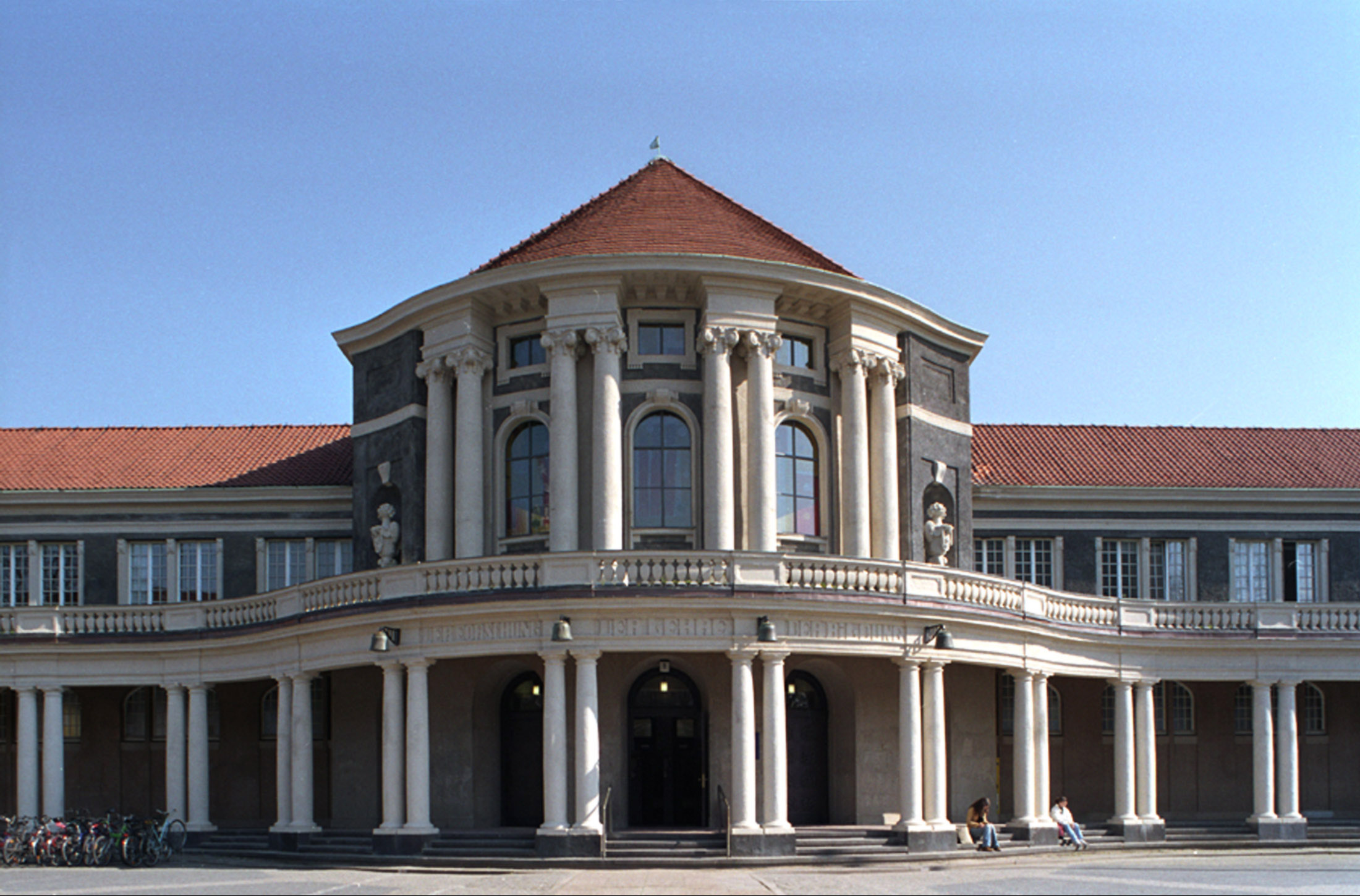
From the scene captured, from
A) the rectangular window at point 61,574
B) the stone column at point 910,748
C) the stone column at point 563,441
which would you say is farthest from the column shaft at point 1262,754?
the rectangular window at point 61,574

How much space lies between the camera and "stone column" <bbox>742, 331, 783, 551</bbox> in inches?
Answer: 1257

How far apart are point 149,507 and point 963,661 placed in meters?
22.6

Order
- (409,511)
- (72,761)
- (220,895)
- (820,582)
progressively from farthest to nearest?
(72,761), (409,511), (820,582), (220,895)

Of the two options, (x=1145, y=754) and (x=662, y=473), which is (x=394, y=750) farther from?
(x=1145, y=754)

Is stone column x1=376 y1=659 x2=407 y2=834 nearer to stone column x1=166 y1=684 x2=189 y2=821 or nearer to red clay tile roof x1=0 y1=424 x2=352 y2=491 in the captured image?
stone column x1=166 y1=684 x2=189 y2=821

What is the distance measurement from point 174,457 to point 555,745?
19.5 meters

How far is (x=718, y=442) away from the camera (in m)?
31.9

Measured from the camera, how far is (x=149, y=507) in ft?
135

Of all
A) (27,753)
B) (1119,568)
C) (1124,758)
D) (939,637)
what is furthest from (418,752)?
(1119,568)

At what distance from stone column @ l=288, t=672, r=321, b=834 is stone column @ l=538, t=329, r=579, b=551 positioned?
21.5ft

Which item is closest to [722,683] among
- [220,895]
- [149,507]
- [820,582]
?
[820,582]

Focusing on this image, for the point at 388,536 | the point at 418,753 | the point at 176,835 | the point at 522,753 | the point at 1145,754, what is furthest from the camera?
the point at 1145,754

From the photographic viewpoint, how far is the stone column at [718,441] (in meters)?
31.8

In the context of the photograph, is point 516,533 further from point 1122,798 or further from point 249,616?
point 1122,798
